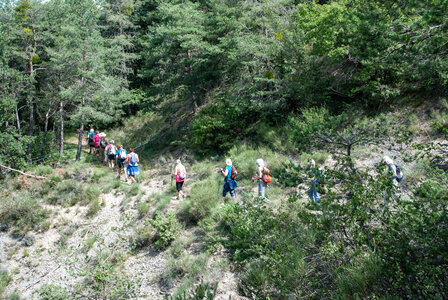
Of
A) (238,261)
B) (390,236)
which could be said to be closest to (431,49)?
(390,236)

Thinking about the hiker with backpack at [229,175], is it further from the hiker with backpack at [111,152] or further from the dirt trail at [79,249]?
the hiker with backpack at [111,152]

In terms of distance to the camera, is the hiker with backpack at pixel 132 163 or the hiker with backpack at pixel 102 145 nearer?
the hiker with backpack at pixel 132 163

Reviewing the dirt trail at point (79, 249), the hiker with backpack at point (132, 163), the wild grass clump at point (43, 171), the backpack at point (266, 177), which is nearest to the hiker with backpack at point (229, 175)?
the backpack at point (266, 177)

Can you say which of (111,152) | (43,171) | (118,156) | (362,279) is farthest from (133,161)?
(362,279)

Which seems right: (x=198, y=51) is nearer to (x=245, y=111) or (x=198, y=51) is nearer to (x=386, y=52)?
(x=245, y=111)

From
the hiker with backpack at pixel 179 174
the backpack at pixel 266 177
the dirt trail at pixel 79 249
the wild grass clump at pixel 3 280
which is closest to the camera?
the dirt trail at pixel 79 249

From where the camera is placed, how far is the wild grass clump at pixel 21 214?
12109mm

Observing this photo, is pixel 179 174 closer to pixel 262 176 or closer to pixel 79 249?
pixel 262 176

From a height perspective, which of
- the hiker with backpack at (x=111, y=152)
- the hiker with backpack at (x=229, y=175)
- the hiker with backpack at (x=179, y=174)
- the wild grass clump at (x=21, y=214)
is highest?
the hiker with backpack at (x=229, y=175)

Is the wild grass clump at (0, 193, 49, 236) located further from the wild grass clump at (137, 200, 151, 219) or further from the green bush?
the green bush

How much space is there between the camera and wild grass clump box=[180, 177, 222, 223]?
948cm

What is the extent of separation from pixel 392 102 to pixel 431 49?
24.5 feet

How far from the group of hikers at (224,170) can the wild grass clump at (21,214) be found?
3541mm

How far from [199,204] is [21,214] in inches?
325
